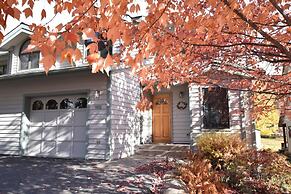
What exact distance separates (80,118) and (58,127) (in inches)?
47.6

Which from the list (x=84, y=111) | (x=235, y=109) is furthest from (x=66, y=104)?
(x=235, y=109)

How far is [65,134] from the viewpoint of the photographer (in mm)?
10156

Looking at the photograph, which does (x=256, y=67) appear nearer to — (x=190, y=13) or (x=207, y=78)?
(x=207, y=78)

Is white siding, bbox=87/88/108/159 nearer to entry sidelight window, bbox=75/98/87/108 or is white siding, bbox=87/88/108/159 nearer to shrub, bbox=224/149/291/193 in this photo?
entry sidelight window, bbox=75/98/87/108

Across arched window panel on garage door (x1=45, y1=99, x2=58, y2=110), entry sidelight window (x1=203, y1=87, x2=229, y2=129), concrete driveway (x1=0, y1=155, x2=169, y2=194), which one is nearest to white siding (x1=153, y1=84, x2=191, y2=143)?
entry sidelight window (x1=203, y1=87, x2=229, y2=129)

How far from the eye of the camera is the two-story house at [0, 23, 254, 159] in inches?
375

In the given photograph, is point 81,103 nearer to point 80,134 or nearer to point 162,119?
point 80,134

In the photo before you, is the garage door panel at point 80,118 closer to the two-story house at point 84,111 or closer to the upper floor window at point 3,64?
the two-story house at point 84,111

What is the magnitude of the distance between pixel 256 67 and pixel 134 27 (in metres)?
3.58

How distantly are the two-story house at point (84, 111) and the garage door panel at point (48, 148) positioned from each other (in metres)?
0.04

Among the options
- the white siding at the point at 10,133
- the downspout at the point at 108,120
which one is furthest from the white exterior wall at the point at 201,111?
the white siding at the point at 10,133

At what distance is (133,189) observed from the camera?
5434 mm

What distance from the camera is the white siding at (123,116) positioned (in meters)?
9.60

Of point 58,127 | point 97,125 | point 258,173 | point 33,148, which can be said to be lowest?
point 258,173
